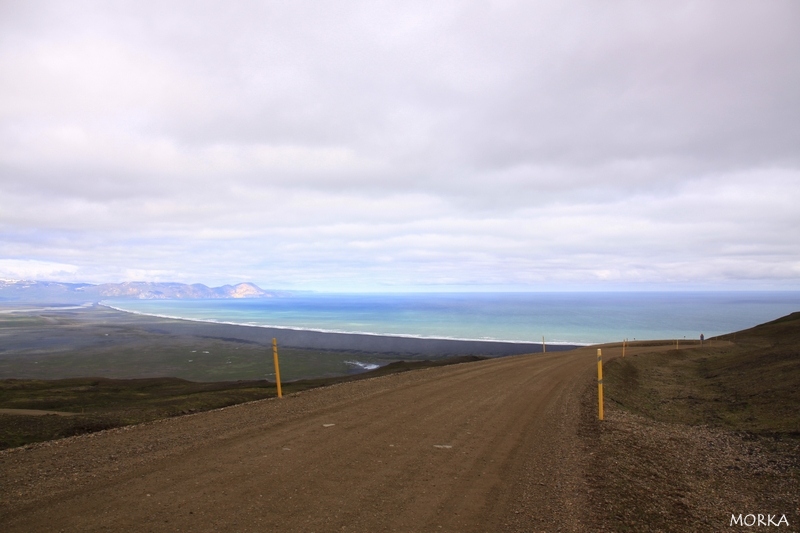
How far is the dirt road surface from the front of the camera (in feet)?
15.8

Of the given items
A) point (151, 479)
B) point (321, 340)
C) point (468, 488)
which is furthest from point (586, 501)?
point (321, 340)

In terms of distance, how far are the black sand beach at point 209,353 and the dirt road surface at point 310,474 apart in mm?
26933

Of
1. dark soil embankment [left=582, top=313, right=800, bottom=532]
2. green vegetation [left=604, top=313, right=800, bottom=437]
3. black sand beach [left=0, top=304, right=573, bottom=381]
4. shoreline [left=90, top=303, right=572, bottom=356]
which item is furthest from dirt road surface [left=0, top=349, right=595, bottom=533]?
shoreline [left=90, top=303, right=572, bottom=356]

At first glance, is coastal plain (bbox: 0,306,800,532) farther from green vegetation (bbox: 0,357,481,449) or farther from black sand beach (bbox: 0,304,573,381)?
black sand beach (bbox: 0,304,573,381)

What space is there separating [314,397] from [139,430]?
15.3ft

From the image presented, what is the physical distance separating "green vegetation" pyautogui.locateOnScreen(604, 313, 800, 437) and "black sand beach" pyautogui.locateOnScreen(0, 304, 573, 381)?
22.4 metres

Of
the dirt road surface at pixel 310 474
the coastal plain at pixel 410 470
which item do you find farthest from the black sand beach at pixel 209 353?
the dirt road surface at pixel 310 474

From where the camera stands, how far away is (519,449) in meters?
7.62

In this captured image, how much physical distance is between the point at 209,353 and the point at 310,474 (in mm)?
47163

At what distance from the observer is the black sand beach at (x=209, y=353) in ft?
124

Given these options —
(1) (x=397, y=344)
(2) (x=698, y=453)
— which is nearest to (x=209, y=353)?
(1) (x=397, y=344)

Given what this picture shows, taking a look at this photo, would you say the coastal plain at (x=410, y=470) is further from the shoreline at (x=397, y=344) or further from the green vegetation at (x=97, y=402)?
the shoreline at (x=397, y=344)

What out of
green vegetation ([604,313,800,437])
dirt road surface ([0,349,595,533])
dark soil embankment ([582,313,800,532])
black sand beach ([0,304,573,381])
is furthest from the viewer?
black sand beach ([0,304,573,381])

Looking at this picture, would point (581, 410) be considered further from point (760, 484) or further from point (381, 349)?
point (381, 349)
